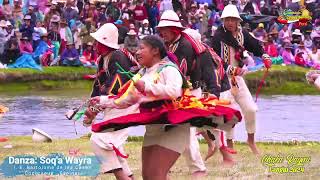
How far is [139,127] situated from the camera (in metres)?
18.0

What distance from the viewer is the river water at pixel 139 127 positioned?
17094 millimetres

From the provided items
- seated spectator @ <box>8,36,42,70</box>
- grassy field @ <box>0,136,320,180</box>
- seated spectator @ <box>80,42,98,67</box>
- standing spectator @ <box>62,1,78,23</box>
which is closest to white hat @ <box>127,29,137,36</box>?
seated spectator @ <box>80,42,98,67</box>

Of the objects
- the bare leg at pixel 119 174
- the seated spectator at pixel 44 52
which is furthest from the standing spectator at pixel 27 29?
the bare leg at pixel 119 174

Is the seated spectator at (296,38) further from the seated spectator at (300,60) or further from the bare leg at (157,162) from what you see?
the bare leg at (157,162)

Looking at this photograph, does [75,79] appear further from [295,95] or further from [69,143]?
[69,143]

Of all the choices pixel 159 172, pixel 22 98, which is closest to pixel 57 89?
pixel 22 98

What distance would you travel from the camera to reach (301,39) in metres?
31.5

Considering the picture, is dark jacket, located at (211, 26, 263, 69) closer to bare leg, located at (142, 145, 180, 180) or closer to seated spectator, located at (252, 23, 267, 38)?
bare leg, located at (142, 145, 180, 180)

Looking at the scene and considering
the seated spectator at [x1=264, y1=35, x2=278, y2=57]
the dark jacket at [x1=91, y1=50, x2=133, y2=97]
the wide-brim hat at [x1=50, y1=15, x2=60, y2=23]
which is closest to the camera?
the dark jacket at [x1=91, y1=50, x2=133, y2=97]

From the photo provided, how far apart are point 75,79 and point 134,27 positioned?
322 centimetres

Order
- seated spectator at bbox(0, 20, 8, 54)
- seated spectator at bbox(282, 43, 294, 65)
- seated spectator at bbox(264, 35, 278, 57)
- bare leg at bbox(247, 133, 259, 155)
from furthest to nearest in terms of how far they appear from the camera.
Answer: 1. seated spectator at bbox(282, 43, 294, 65)
2. seated spectator at bbox(264, 35, 278, 57)
3. seated spectator at bbox(0, 20, 8, 54)
4. bare leg at bbox(247, 133, 259, 155)

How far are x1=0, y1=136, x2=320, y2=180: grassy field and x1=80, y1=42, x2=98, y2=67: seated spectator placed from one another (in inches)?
518

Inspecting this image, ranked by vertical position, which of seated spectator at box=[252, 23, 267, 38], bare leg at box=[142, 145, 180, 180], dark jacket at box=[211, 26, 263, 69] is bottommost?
seated spectator at box=[252, 23, 267, 38]

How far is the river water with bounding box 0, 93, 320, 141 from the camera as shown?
673 inches
